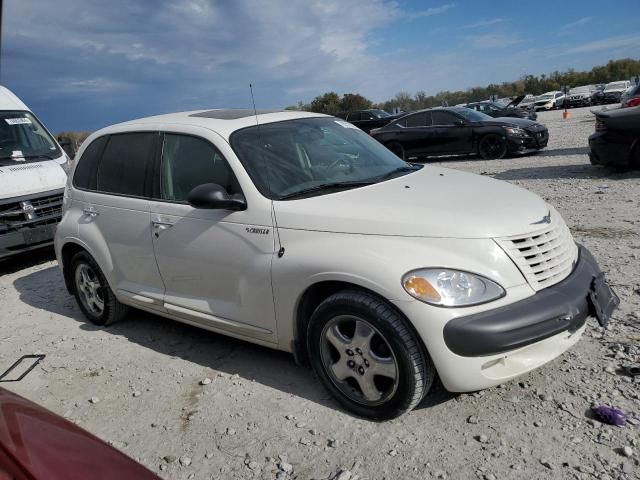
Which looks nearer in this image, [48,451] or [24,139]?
[48,451]

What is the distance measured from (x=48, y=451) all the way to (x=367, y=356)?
190 cm

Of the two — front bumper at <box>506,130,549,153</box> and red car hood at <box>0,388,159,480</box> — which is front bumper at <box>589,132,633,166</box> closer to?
front bumper at <box>506,130,549,153</box>

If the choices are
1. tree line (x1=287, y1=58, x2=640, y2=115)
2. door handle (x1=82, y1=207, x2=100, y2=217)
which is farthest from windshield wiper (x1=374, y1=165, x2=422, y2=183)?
tree line (x1=287, y1=58, x2=640, y2=115)

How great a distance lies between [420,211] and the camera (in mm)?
3127

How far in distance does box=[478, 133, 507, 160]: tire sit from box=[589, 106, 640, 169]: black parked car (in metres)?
4.18

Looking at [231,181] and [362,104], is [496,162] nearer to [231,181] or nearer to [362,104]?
[231,181]

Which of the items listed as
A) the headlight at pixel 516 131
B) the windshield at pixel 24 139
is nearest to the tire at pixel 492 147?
the headlight at pixel 516 131

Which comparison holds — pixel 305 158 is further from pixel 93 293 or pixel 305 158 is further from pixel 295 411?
pixel 93 293

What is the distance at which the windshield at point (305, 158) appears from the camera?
3.64 metres

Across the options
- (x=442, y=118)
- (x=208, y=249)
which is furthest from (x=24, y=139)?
(x=442, y=118)

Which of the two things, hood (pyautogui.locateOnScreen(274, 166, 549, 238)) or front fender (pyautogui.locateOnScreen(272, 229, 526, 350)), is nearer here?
front fender (pyautogui.locateOnScreen(272, 229, 526, 350))

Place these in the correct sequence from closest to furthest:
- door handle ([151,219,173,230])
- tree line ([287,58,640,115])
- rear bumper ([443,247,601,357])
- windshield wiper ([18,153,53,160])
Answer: rear bumper ([443,247,601,357]), door handle ([151,219,173,230]), windshield wiper ([18,153,53,160]), tree line ([287,58,640,115])

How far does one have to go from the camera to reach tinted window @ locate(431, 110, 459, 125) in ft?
49.2

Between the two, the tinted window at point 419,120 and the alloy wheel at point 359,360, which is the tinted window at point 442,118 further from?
the alloy wheel at point 359,360
